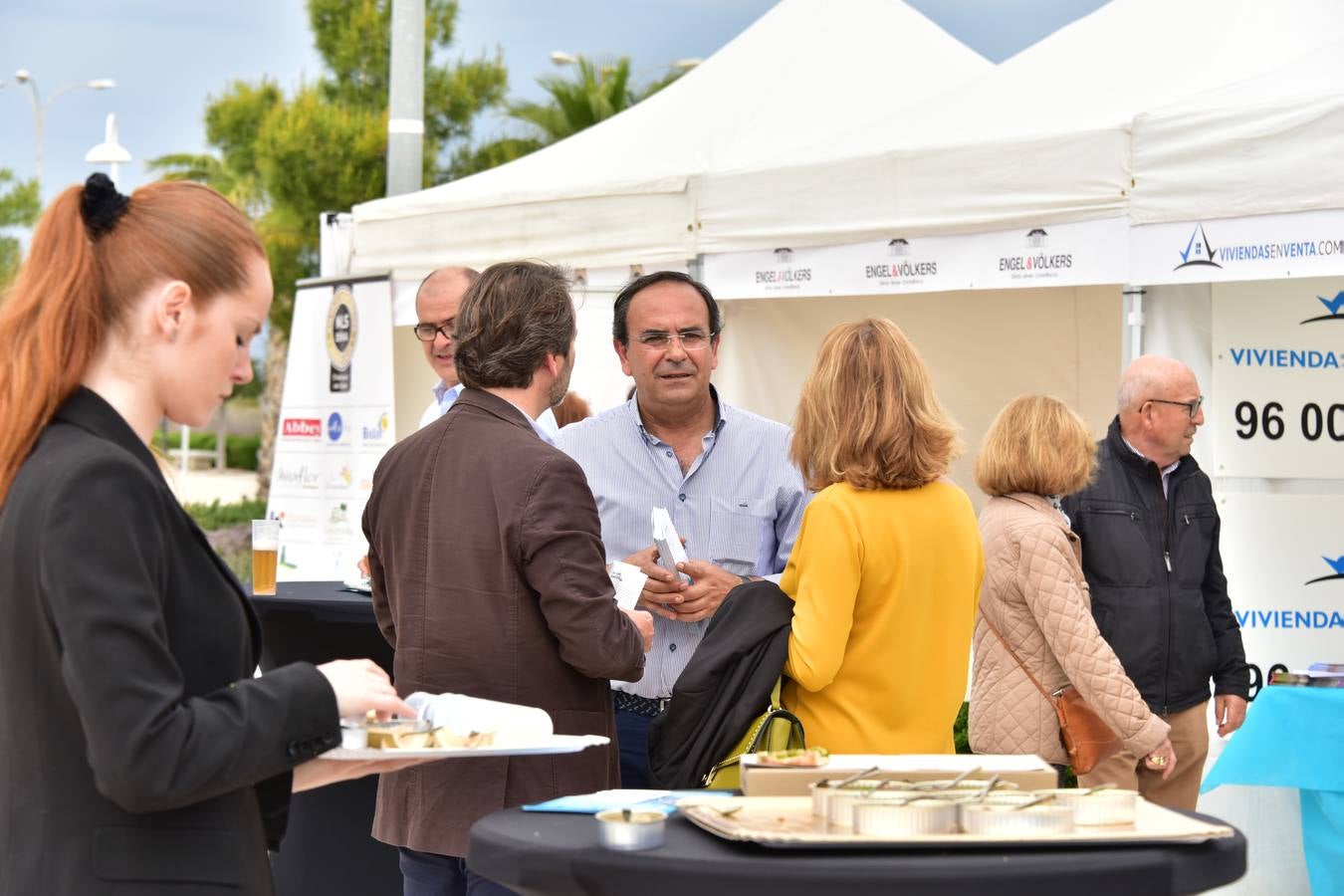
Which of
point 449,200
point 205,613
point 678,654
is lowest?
point 678,654

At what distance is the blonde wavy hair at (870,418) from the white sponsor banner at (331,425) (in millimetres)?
5851

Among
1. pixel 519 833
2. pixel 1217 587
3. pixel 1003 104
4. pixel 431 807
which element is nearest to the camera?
pixel 519 833

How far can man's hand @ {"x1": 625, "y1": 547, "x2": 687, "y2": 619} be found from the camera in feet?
10.1

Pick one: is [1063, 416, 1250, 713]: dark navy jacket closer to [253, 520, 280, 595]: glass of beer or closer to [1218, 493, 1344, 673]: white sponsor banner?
[1218, 493, 1344, 673]: white sponsor banner

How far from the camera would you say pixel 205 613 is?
1.57 meters

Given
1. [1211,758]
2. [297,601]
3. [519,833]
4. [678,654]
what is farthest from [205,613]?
[1211,758]

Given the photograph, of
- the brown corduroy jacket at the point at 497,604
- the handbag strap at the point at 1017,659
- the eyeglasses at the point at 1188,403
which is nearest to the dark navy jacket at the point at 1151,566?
the eyeglasses at the point at 1188,403

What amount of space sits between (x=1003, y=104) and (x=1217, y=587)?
2.26 metres

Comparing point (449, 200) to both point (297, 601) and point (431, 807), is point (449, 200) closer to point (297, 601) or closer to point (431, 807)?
point (297, 601)

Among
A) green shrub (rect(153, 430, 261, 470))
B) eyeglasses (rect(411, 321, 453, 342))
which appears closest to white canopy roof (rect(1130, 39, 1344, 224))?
eyeglasses (rect(411, 321, 453, 342))

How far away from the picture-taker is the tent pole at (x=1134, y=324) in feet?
17.0

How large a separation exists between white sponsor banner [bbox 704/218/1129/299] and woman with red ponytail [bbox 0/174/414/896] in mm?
4078

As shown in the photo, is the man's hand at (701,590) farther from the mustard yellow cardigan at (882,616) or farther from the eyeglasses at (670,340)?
the eyeglasses at (670,340)

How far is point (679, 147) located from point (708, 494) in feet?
13.8
